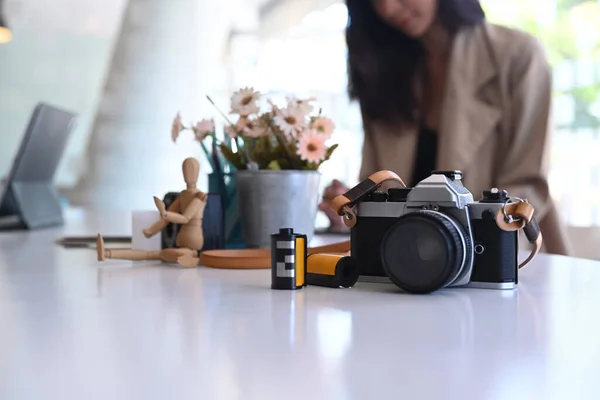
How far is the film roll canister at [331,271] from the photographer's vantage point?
735 millimetres

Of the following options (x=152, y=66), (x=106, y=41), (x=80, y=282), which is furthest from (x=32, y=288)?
(x=106, y=41)

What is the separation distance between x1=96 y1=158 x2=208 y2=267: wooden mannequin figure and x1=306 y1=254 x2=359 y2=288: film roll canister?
21 centimetres

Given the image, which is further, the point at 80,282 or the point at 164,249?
the point at 164,249

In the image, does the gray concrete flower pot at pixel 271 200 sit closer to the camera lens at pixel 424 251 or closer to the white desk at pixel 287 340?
the white desk at pixel 287 340

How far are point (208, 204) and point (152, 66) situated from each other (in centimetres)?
240

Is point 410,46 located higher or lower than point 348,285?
higher

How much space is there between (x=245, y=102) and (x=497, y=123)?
1.21 metres

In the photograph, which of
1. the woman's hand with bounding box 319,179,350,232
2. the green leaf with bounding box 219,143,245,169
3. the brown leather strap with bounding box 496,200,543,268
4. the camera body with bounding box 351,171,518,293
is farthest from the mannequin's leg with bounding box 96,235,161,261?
the woman's hand with bounding box 319,179,350,232

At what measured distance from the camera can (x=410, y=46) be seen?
7.48 ft

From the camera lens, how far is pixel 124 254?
91 cm

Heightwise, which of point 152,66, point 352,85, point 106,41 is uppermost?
point 106,41

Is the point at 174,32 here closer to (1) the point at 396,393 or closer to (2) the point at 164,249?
(2) the point at 164,249

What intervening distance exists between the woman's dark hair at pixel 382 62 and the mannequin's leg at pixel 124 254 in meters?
1.43

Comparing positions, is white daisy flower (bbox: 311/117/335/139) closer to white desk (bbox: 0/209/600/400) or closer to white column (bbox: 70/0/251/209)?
white desk (bbox: 0/209/600/400)
